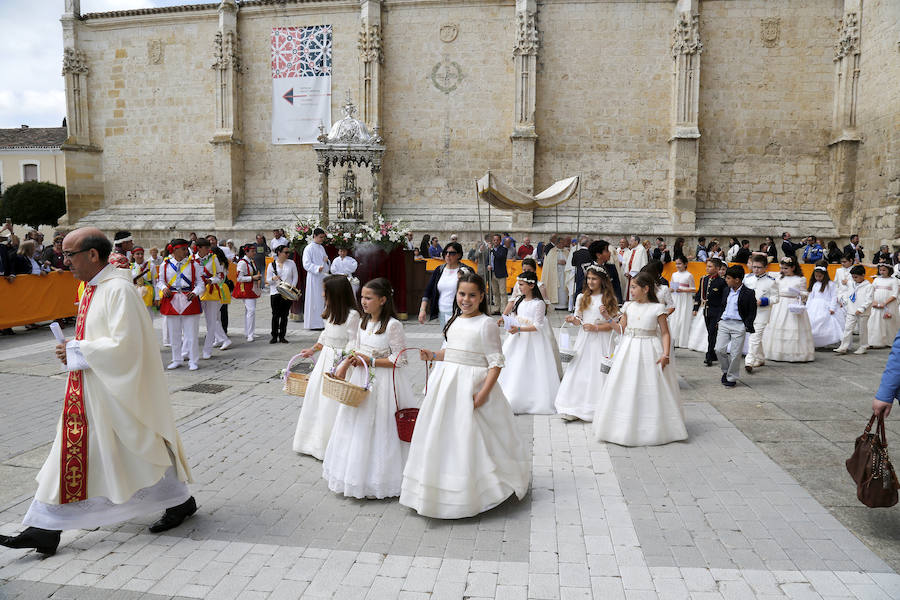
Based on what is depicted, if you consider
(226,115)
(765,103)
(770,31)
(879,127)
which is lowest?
(879,127)

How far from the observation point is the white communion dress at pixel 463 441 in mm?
4105

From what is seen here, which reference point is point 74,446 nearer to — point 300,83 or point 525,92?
point 525,92

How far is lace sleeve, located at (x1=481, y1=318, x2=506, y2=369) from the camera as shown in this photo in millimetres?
4199

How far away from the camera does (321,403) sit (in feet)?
17.9

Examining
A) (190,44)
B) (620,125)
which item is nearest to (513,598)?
(620,125)

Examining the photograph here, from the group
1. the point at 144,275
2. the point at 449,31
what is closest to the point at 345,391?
the point at 144,275

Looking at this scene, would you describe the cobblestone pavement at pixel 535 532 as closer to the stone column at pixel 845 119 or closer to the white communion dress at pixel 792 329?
the white communion dress at pixel 792 329

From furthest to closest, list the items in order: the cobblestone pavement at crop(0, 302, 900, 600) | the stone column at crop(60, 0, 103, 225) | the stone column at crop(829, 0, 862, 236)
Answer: the stone column at crop(60, 0, 103, 225), the stone column at crop(829, 0, 862, 236), the cobblestone pavement at crop(0, 302, 900, 600)

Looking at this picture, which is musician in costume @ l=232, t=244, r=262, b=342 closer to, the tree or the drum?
the drum

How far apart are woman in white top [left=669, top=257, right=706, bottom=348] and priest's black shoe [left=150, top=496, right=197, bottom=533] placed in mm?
8754

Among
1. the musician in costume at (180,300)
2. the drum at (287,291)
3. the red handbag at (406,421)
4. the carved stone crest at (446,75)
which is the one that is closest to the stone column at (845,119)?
the carved stone crest at (446,75)

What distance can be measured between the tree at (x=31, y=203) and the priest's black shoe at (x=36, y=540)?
44.7m

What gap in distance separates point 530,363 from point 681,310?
16.1ft

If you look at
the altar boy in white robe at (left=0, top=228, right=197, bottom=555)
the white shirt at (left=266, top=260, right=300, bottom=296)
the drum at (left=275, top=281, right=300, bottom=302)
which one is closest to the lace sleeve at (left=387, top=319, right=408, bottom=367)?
the altar boy in white robe at (left=0, top=228, right=197, bottom=555)
